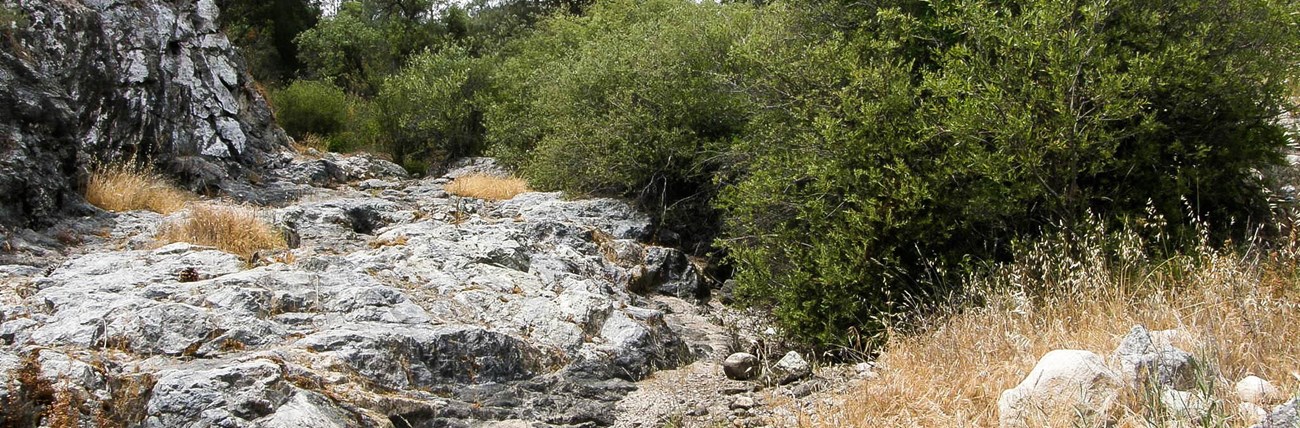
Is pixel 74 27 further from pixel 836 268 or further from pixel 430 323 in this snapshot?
pixel 836 268

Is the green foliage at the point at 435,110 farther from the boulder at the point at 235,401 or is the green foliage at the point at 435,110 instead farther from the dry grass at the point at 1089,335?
the dry grass at the point at 1089,335

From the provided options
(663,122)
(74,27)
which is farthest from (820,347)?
(74,27)

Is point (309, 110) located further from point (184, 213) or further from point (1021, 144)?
point (1021, 144)

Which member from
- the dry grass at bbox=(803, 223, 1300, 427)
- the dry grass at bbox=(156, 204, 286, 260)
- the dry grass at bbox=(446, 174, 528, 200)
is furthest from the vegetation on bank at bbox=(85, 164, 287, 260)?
the dry grass at bbox=(803, 223, 1300, 427)

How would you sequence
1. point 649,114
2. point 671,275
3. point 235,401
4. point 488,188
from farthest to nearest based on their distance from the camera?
point 488,188, point 649,114, point 671,275, point 235,401

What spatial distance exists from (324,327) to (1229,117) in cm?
724

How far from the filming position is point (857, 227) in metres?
7.18

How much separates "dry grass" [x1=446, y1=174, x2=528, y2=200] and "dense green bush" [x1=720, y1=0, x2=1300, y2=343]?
764 cm

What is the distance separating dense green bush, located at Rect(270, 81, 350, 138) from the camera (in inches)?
822

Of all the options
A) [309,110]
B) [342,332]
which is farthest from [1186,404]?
[309,110]

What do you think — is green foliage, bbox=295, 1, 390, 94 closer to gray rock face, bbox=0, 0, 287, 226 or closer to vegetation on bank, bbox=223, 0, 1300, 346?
gray rock face, bbox=0, 0, 287, 226

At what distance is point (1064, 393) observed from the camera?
402 centimetres

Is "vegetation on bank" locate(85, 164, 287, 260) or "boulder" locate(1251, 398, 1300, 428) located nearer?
"boulder" locate(1251, 398, 1300, 428)

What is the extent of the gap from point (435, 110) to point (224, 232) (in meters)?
12.7
